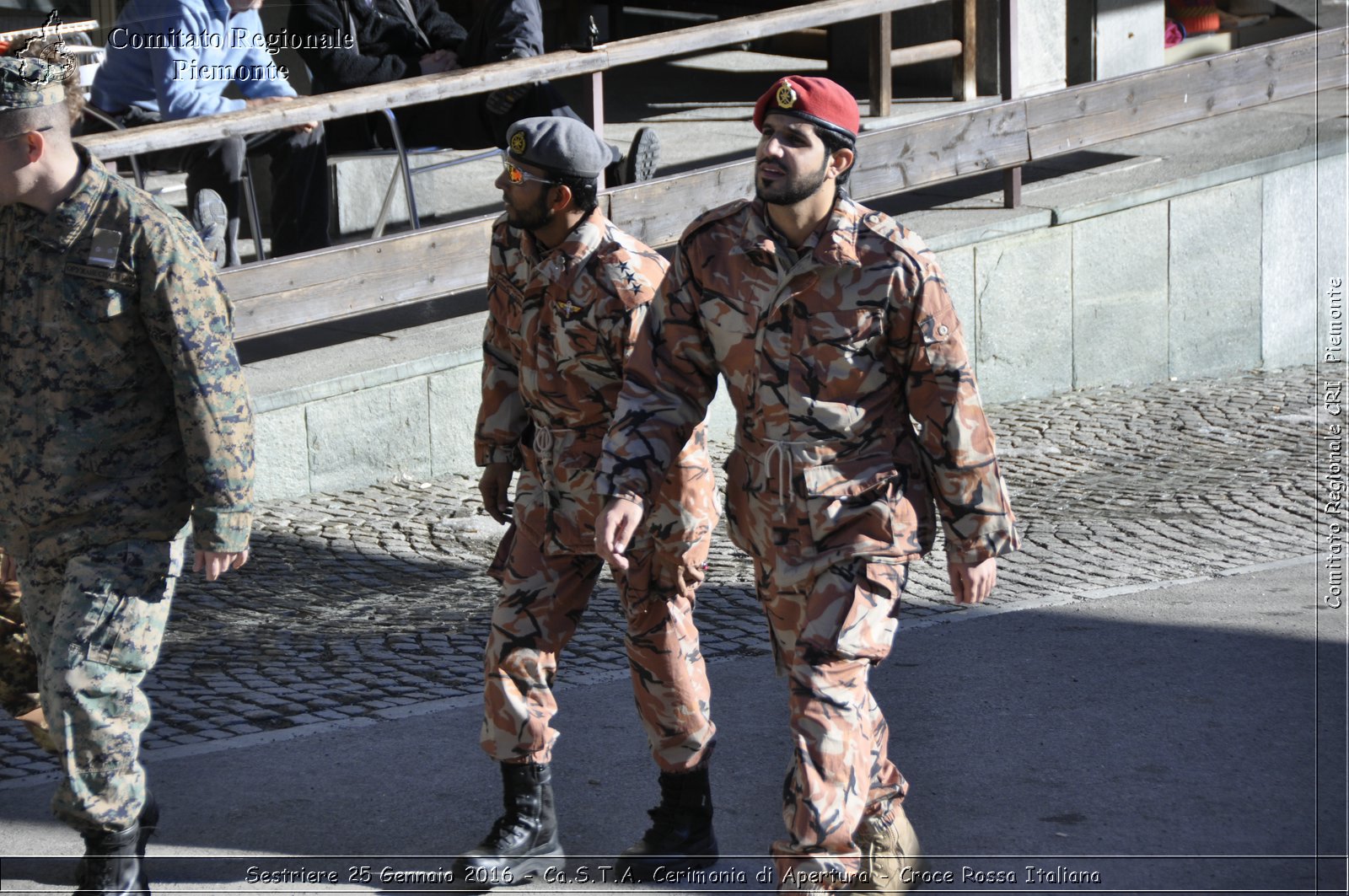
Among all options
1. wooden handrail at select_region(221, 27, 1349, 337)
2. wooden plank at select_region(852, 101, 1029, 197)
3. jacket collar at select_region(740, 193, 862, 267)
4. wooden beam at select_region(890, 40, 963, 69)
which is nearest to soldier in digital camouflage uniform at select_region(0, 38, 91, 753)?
jacket collar at select_region(740, 193, 862, 267)

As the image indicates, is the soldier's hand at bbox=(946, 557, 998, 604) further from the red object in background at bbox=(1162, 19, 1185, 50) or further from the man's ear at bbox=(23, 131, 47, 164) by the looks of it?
the red object in background at bbox=(1162, 19, 1185, 50)

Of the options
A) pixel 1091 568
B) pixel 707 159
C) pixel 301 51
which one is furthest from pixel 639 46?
pixel 1091 568

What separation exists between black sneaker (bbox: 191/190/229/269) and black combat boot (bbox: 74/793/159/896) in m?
4.25

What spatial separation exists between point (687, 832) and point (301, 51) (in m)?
5.94

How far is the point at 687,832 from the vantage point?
13.9 feet

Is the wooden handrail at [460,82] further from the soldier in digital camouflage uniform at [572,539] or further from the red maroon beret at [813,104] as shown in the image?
the red maroon beret at [813,104]

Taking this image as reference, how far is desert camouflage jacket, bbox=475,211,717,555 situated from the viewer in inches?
Result: 161

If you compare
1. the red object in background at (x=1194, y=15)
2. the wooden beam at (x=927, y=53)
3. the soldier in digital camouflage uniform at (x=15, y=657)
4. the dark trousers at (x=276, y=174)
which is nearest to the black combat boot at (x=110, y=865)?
the soldier in digital camouflage uniform at (x=15, y=657)

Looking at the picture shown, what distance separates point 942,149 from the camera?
939cm

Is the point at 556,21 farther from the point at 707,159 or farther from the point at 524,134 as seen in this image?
the point at 524,134

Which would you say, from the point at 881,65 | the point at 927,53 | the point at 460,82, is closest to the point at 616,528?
the point at 460,82

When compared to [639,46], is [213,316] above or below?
below

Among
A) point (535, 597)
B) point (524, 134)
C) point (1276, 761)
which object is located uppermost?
point (524, 134)

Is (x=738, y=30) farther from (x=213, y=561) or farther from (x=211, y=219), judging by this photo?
(x=213, y=561)
